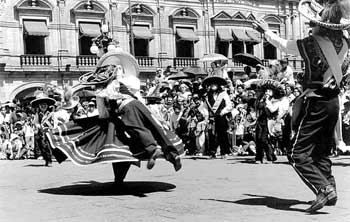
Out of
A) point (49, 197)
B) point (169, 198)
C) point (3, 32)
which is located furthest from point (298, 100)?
point (3, 32)

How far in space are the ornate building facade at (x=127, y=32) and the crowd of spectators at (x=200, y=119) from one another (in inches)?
389

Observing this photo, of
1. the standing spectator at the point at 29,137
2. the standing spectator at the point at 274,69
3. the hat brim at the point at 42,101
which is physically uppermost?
the standing spectator at the point at 274,69

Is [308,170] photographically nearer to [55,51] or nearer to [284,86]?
[284,86]

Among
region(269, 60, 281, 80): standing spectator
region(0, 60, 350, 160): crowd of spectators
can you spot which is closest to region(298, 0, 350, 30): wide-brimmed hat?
region(0, 60, 350, 160): crowd of spectators

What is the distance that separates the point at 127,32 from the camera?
A: 34.6 meters

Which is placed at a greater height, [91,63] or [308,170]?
[91,63]

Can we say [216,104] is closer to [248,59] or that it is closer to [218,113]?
[218,113]

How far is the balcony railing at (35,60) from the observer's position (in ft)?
103

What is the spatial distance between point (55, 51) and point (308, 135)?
27360 millimetres

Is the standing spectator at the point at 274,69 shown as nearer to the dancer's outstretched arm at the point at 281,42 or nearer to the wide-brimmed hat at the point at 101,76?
the wide-brimmed hat at the point at 101,76

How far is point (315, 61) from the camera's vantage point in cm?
651

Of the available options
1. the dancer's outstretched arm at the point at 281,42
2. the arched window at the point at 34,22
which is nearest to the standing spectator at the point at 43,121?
the dancer's outstretched arm at the point at 281,42

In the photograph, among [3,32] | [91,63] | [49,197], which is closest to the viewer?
[49,197]

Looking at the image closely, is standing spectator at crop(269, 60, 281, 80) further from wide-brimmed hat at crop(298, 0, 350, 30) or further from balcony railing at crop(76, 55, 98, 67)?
balcony railing at crop(76, 55, 98, 67)
